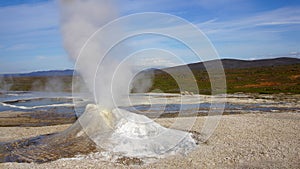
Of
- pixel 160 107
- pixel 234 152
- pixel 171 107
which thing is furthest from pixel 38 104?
pixel 234 152

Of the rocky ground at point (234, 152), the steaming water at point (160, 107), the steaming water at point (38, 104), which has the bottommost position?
the steaming water at point (38, 104)

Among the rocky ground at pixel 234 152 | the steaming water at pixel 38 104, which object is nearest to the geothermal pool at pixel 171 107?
the steaming water at pixel 38 104

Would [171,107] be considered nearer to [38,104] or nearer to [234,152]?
[38,104]

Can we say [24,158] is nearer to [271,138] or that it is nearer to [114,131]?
[114,131]

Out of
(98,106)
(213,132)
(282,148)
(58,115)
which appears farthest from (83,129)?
(58,115)

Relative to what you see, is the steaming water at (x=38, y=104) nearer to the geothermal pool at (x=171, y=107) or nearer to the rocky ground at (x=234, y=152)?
the geothermal pool at (x=171, y=107)

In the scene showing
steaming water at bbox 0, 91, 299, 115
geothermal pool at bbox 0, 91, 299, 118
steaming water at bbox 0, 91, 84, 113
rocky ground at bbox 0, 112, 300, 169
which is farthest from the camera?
steaming water at bbox 0, 91, 84, 113

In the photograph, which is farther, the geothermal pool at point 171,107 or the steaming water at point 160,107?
the steaming water at point 160,107

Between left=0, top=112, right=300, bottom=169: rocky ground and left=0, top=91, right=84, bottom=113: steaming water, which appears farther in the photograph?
left=0, top=91, right=84, bottom=113: steaming water

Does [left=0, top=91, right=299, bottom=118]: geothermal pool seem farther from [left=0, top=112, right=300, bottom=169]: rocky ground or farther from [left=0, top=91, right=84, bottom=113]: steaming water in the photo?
[left=0, top=112, right=300, bottom=169]: rocky ground

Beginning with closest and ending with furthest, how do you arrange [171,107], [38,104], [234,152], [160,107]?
1. [234,152]
2. [171,107]
3. [160,107]
4. [38,104]

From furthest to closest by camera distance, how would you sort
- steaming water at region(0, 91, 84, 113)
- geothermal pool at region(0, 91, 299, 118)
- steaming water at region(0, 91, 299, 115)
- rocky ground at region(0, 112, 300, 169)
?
1. steaming water at region(0, 91, 84, 113)
2. steaming water at region(0, 91, 299, 115)
3. geothermal pool at region(0, 91, 299, 118)
4. rocky ground at region(0, 112, 300, 169)

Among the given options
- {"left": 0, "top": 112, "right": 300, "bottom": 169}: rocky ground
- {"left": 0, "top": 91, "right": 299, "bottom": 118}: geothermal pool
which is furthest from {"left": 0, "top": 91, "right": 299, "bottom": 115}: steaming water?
{"left": 0, "top": 112, "right": 300, "bottom": 169}: rocky ground

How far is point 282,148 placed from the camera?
14492mm
